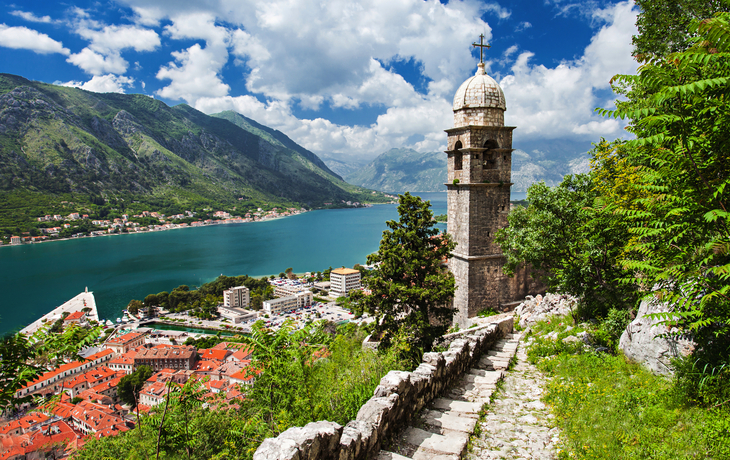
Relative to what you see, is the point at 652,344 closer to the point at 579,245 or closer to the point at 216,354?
the point at 579,245

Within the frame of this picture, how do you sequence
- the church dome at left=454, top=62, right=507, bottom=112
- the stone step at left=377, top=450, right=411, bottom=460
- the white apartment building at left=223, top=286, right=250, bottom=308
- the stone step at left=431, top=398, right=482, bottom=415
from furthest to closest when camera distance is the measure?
the white apartment building at left=223, top=286, right=250, bottom=308 → the church dome at left=454, top=62, right=507, bottom=112 → the stone step at left=431, top=398, right=482, bottom=415 → the stone step at left=377, top=450, right=411, bottom=460

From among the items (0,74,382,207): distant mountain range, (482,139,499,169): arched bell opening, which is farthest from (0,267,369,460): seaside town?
(0,74,382,207): distant mountain range

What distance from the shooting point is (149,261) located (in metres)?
75.6

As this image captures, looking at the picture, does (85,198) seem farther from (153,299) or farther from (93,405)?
(93,405)

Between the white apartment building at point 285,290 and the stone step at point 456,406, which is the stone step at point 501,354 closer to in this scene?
the stone step at point 456,406

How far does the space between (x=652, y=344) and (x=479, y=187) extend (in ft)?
31.2

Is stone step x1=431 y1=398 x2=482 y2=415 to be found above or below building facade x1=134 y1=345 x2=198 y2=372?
above

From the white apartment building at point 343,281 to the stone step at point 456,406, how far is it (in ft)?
185

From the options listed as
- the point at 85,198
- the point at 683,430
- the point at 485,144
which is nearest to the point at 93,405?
the point at 485,144

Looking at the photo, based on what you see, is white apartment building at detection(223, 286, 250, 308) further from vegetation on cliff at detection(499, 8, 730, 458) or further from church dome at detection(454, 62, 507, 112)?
vegetation on cliff at detection(499, 8, 730, 458)

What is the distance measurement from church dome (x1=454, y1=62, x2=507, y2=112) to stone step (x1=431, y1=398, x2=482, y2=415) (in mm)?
11676

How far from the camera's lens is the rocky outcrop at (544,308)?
11325mm

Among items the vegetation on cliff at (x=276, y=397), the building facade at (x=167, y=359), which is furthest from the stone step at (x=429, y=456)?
the building facade at (x=167, y=359)

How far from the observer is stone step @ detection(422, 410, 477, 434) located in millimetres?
4062
